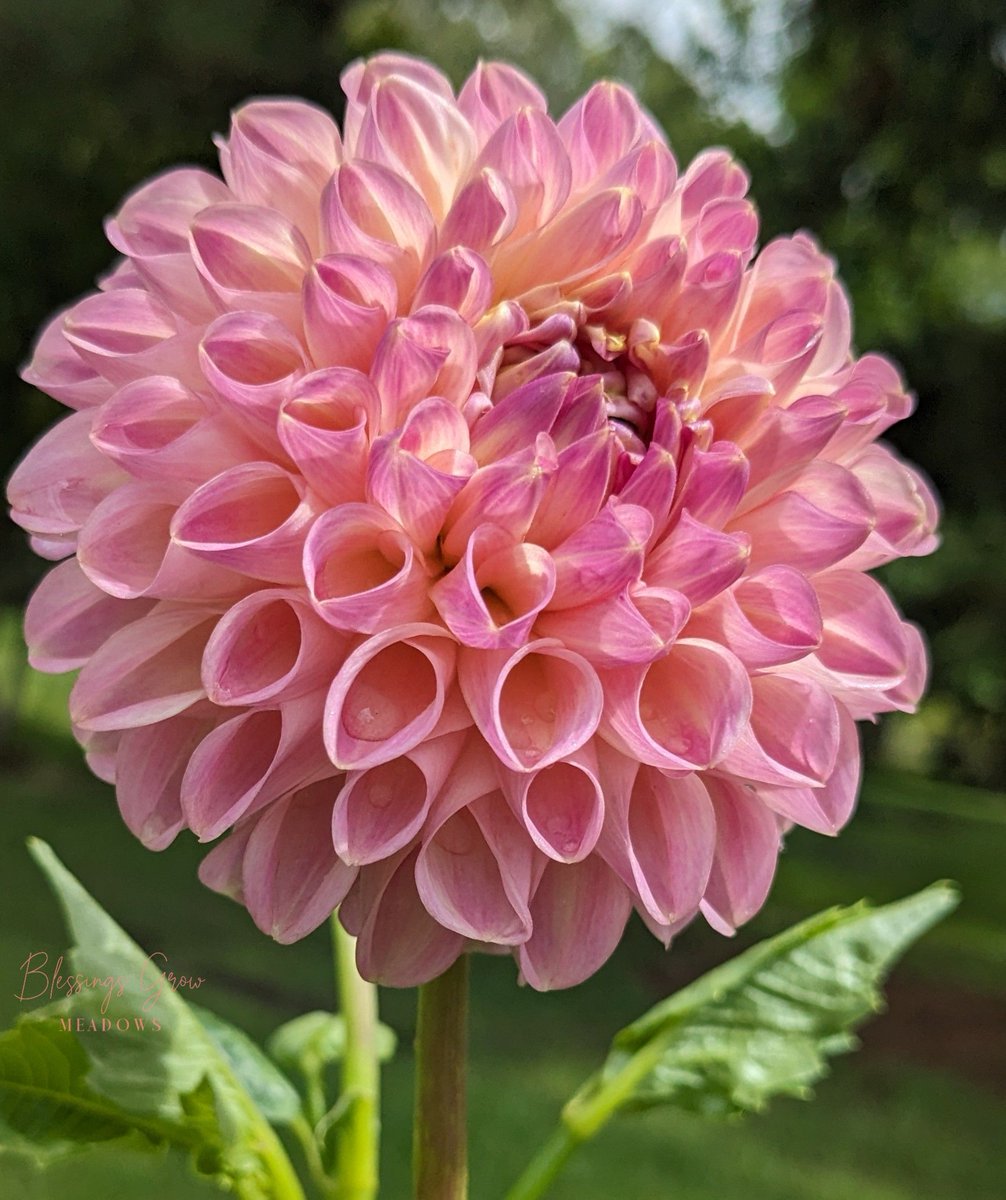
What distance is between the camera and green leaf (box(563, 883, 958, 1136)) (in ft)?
1.60

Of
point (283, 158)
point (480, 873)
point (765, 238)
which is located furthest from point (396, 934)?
point (765, 238)

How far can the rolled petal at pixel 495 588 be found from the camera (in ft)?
1.16

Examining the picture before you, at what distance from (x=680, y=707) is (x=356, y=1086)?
219 mm

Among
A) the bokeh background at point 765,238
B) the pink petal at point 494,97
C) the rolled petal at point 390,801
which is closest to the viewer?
the rolled petal at point 390,801

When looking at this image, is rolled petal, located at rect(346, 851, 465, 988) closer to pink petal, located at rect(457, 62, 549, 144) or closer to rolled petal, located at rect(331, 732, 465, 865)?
rolled petal, located at rect(331, 732, 465, 865)

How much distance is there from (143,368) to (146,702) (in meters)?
0.10

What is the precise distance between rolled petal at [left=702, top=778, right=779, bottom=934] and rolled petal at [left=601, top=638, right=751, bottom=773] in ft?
0.09

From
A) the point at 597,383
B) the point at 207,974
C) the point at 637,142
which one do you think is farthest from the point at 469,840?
the point at 207,974

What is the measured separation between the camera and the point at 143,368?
39cm

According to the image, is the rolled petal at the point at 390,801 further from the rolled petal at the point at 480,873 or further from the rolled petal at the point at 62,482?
the rolled petal at the point at 62,482

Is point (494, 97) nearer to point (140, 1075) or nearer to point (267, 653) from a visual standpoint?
point (267, 653)

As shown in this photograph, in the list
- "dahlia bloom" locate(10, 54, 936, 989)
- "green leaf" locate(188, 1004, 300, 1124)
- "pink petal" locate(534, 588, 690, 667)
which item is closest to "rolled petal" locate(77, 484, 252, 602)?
"dahlia bloom" locate(10, 54, 936, 989)

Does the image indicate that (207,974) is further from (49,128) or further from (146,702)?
(146,702)

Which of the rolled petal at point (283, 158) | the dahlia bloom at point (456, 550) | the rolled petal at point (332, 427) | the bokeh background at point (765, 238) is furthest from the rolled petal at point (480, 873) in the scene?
the bokeh background at point (765, 238)
